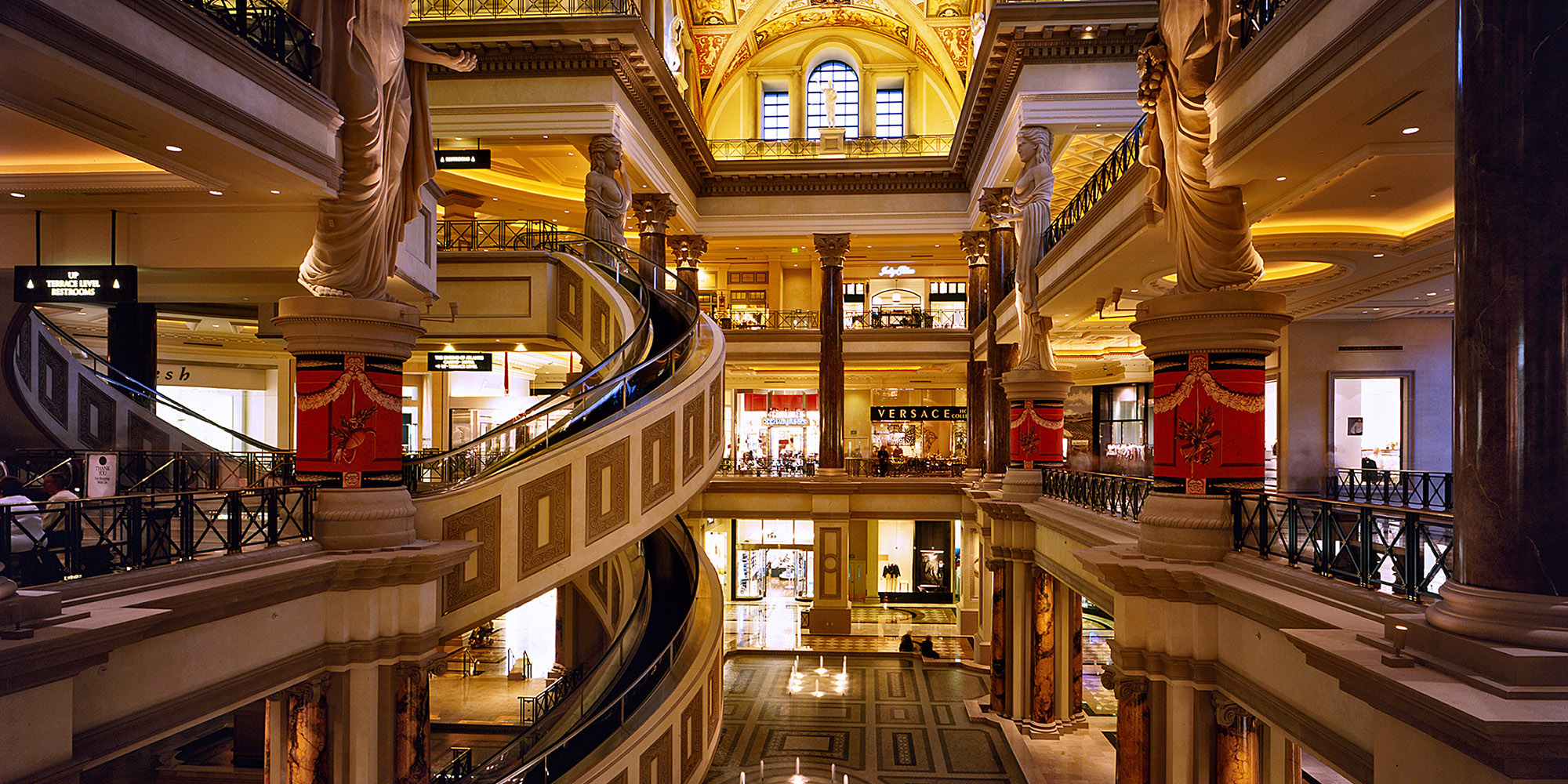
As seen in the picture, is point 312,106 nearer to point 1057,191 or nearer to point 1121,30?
point 1121,30

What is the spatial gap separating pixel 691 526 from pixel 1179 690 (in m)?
15.1

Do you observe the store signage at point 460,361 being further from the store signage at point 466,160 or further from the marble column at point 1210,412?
the marble column at point 1210,412

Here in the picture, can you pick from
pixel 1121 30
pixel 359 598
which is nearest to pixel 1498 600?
pixel 359 598

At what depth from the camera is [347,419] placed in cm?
666

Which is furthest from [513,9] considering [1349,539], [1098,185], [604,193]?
[1349,539]

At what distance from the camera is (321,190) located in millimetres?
6512

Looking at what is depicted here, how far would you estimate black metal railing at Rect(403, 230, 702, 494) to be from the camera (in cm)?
786

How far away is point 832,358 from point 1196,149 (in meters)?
14.6

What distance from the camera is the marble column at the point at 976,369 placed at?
19562 millimetres

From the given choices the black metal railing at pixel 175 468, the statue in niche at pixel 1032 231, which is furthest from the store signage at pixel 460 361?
the statue in niche at pixel 1032 231

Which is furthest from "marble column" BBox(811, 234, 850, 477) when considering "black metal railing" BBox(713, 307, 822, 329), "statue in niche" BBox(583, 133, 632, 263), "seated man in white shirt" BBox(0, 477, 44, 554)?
"seated man in white shirt" BBox(0, 477, 44, 554)

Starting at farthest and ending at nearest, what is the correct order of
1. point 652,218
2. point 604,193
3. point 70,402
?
point 652,218 < point 604,193 < point 70,402

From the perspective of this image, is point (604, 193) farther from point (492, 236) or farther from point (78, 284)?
point (78, 284)

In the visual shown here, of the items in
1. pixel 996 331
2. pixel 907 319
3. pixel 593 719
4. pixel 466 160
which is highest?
pixel 466 160
